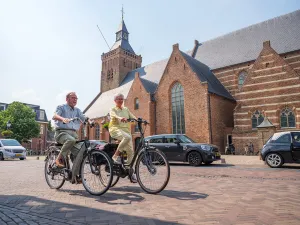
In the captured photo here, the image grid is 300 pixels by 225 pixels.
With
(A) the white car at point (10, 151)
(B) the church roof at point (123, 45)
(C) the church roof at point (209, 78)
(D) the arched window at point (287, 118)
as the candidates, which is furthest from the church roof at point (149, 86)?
(A) the white car at point (10, 151)

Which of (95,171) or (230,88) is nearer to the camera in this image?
(95,171)

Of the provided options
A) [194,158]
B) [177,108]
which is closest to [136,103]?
[177,108]

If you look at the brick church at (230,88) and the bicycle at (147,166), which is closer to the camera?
the bicycle at (147,166)

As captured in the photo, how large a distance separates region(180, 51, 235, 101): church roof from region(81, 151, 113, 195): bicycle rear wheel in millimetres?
20041

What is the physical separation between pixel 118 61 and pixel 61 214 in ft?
129

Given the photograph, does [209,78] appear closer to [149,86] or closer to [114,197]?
[149,86]

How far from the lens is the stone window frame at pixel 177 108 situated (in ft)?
81.7

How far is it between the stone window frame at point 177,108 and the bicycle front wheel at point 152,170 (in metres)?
20.4

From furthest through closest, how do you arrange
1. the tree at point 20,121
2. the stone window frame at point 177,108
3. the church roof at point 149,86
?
1. the tree at point 20,121
2. the church roof at point 149,86
3. the stone window frame at point 177,108

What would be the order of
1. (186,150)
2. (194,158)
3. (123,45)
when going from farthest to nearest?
(123,45) → (186,150) → (194,158)

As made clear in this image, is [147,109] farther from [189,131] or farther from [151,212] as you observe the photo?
[151,212]

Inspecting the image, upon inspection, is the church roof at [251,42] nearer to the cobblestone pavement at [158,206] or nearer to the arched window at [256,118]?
the arched window at [256,118]

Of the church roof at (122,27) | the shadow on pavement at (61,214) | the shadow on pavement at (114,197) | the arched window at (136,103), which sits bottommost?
the shadow on pavement at (114,197)

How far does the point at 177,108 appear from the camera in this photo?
1000 inches
